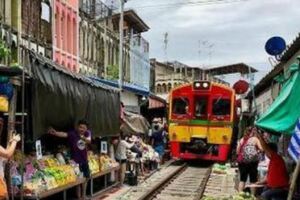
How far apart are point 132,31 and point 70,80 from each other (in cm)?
3870

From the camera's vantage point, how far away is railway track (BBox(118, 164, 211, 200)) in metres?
18.3

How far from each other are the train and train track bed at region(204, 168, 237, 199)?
1993mm

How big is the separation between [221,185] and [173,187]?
1483 millimetres

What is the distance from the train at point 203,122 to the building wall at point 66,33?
560 centimetres

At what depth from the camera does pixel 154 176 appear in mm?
24688

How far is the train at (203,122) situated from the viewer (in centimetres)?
2869

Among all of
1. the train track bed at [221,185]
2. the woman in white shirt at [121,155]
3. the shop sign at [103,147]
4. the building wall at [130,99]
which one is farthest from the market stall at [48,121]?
the building wall at [130,99]

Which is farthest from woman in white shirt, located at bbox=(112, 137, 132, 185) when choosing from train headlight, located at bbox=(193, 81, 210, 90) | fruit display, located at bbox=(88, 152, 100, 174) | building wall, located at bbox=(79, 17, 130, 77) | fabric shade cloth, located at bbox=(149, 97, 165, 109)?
fabric shade cloth, located at bbox=(149, 97, 165, 109)

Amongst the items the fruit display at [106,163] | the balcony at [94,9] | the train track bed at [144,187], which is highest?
the balcony at [94,9]

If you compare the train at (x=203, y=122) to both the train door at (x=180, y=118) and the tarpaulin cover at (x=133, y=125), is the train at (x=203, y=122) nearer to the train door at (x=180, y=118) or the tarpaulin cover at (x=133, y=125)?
the train door at (x=180, y=118)

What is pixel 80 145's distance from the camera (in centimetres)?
1506

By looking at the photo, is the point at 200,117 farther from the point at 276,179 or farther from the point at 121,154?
the point at 276,179

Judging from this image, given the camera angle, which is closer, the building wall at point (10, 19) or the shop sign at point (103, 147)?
the shop sign at point (103, 147)

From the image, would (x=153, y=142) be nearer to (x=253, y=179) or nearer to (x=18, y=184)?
(x=253, y=179)
